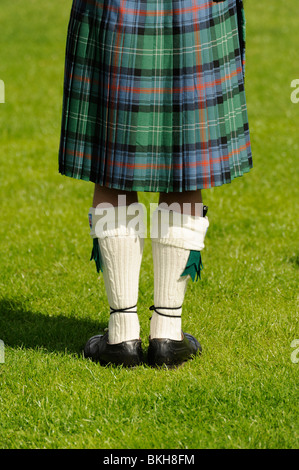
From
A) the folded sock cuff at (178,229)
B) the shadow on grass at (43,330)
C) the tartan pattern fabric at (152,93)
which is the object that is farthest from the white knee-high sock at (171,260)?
the shadow on grass at (43,330)

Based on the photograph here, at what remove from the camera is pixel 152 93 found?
2.86 meters

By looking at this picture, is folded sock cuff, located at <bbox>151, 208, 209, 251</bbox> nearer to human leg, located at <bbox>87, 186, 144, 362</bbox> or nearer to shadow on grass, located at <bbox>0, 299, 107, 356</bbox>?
human leg, located at <bbox>87, 186, 144, 362</bbox>

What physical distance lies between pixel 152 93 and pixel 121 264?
27.0 inches

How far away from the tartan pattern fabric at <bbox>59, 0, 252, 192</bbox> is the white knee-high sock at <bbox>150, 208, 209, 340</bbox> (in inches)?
7.3

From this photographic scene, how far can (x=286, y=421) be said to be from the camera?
2650mm

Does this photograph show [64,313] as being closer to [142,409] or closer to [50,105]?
[142,409]

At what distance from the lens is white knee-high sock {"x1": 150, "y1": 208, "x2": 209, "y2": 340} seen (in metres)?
3.01

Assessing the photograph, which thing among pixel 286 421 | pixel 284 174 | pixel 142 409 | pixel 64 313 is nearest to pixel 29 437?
pixel 142 409

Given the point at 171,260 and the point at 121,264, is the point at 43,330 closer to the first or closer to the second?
the point at 121,264

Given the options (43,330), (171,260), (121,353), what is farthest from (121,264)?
(43,330)

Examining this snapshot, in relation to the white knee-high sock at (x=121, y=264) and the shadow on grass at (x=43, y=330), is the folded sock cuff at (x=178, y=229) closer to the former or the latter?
the white knee-high sock at (x=121, y=264)

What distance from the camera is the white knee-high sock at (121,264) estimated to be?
3.02 m

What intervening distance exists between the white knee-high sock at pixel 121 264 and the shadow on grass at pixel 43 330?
→ 0.38m

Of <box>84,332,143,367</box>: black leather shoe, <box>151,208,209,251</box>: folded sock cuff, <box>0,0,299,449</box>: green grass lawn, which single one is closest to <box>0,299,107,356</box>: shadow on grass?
<box>0,0,299,449</box>: green grass lawn
